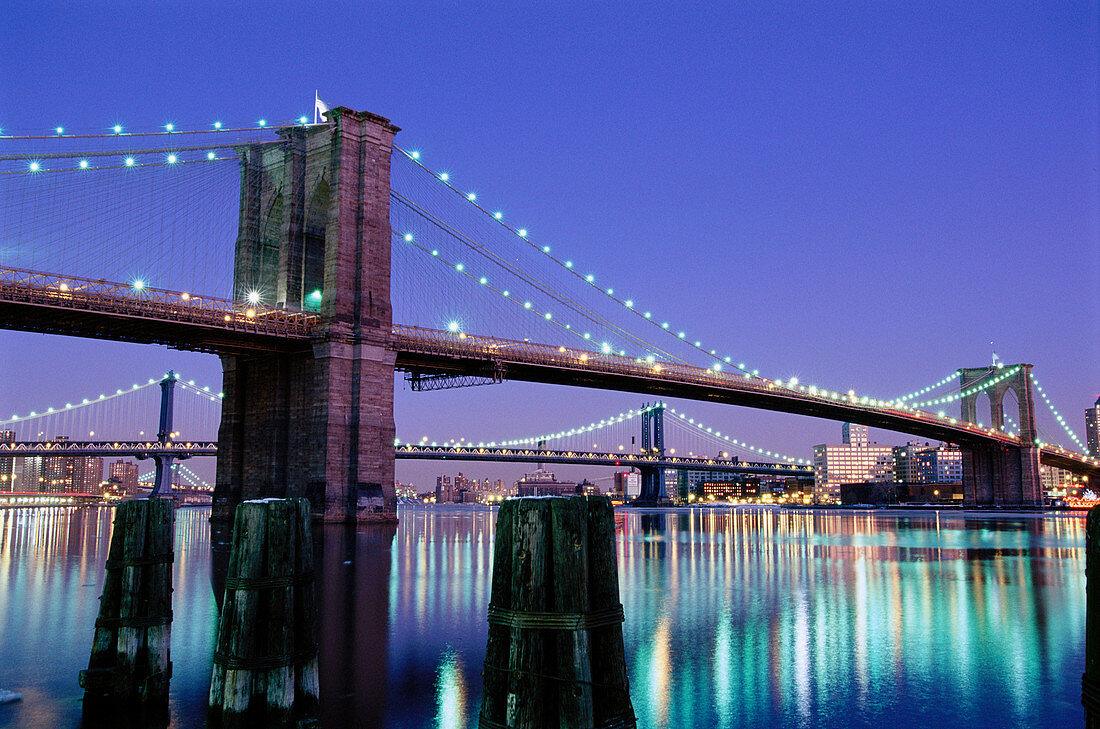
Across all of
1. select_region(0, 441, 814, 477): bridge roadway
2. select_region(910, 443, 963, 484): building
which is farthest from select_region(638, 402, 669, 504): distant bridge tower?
select_region(910, 443, 963, 484): building

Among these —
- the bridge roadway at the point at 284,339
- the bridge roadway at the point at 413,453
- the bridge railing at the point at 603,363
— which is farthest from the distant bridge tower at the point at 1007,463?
the bridge roadway at the point at 284,339

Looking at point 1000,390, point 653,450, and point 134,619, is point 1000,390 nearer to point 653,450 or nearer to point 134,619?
point 653,450

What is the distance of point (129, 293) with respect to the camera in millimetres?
33000

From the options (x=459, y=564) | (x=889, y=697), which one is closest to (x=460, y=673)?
(x=889, y=697)

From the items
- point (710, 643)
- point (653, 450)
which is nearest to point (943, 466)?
point (653, 450)

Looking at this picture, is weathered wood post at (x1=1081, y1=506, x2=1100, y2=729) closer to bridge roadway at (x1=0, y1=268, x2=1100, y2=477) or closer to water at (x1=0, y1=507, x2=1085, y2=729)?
water at (x1=0, y1=507, x2=1085, y2=729)

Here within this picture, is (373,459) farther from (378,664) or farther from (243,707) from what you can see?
(243,707)

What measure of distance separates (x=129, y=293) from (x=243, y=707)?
A: 1229 inches

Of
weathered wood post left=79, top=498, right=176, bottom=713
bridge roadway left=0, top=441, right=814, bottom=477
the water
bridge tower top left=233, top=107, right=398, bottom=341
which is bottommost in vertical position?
the water

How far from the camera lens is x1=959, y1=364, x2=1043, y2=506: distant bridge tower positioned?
89625 millimetres

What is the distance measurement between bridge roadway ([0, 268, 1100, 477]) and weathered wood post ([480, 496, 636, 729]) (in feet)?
102

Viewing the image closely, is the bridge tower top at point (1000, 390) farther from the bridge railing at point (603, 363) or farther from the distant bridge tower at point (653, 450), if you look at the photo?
the distant bridge tower at point (653, 450)

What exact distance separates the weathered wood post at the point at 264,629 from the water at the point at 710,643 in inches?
34.5

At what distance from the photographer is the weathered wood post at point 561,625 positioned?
4.35 m
